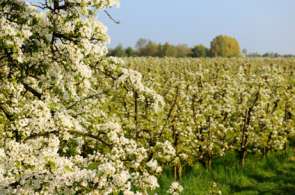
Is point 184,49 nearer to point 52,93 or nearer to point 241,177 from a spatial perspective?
point 241,177

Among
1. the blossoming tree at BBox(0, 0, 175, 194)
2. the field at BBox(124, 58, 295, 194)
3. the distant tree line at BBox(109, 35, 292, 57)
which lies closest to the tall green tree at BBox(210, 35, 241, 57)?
the distant tree line at BBox(109, 35, 292, 57)

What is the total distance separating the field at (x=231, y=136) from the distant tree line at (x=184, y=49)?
73.2 metres

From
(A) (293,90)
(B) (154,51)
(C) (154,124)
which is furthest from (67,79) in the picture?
(B) (154,51)

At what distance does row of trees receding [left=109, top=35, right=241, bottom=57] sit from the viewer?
10331 centimetres

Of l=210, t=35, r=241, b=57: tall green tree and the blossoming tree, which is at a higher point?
the blossoming tree

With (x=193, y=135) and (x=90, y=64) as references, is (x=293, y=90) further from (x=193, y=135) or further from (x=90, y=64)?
(x=90, y=64)

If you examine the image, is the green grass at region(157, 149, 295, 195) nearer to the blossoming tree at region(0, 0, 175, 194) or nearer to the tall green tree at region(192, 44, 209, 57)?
the blossoming tree at region(0, 0, 175, 194)

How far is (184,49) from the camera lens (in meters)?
113

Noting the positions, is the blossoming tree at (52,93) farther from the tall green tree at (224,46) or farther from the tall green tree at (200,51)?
the tall green tree at (200,51)

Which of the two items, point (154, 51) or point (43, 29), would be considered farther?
point (154, 51)

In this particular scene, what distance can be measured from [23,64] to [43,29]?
732 millimetres

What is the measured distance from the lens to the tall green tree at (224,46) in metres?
103

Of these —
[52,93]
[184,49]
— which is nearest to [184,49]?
[184,49]

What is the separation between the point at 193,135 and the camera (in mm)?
21016
